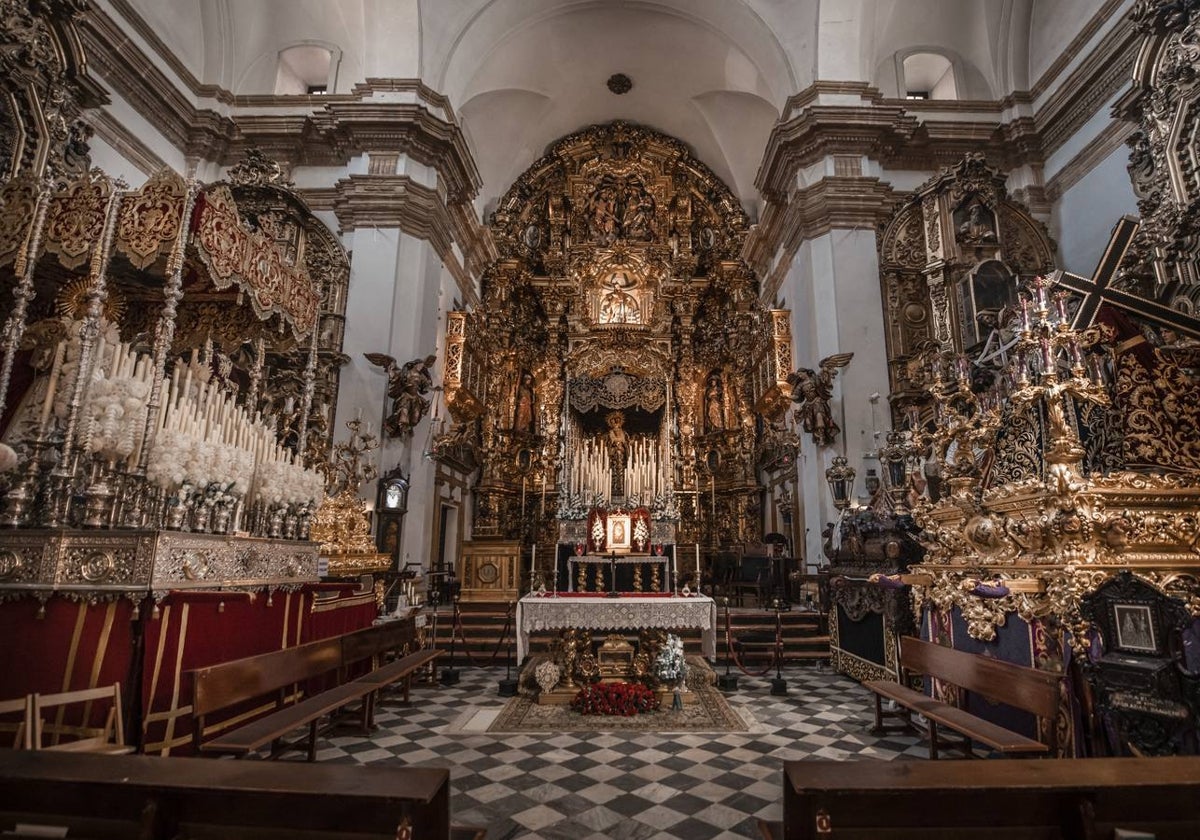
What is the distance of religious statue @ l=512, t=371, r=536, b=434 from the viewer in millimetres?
15473

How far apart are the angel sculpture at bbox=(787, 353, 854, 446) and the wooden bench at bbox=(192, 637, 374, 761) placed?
7539 mm

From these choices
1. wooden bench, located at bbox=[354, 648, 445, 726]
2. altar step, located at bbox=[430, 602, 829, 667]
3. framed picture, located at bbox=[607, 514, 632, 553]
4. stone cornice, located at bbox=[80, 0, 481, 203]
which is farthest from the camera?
stone cornice, located at bbox=[80, 0, 481, 203]

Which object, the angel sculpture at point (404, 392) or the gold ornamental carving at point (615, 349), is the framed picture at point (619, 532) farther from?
the gold ornamental carving at point (615, 349)

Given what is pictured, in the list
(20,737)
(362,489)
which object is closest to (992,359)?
(20,737)

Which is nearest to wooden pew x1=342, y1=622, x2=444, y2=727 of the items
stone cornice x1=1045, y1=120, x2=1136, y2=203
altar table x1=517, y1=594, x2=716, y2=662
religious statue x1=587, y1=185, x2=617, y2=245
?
altar table x1=517, y1=594, x2=716, y2=662

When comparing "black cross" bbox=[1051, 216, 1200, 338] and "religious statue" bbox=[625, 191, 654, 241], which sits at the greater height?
"religious statue" bbox=[625, 191, 654, 241]

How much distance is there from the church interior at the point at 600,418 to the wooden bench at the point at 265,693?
0.12ft

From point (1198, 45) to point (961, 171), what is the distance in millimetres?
3231

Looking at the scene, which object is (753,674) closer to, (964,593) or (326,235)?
(964,593)

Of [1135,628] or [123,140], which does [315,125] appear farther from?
[1135,628]

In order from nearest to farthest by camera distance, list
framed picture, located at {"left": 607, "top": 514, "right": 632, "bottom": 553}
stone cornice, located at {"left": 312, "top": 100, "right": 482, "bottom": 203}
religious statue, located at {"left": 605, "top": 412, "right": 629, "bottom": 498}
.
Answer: framed picture, located at {"left": 607, "top": 514, "right": 632, "bottom": 553} → stone cornice, located at {"left": 312, "top": 100, "right": 482, "bottom": 203} → religious statue, located at {"left": 605, "top": 412, "right": 629, "bottom": 498}

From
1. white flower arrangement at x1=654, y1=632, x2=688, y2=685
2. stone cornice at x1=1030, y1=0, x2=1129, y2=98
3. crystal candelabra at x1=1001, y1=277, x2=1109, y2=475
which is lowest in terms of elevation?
white flower arrangement at x1=654, y1=632, x2=688, y2=685

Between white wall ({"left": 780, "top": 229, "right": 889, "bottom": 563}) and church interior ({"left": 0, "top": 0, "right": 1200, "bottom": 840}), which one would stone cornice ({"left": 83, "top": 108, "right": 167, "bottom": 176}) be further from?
white wall ({"left": 780, "top": 229, "right": 889, "bottom": 563})

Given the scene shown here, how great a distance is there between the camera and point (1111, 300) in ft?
15.2
